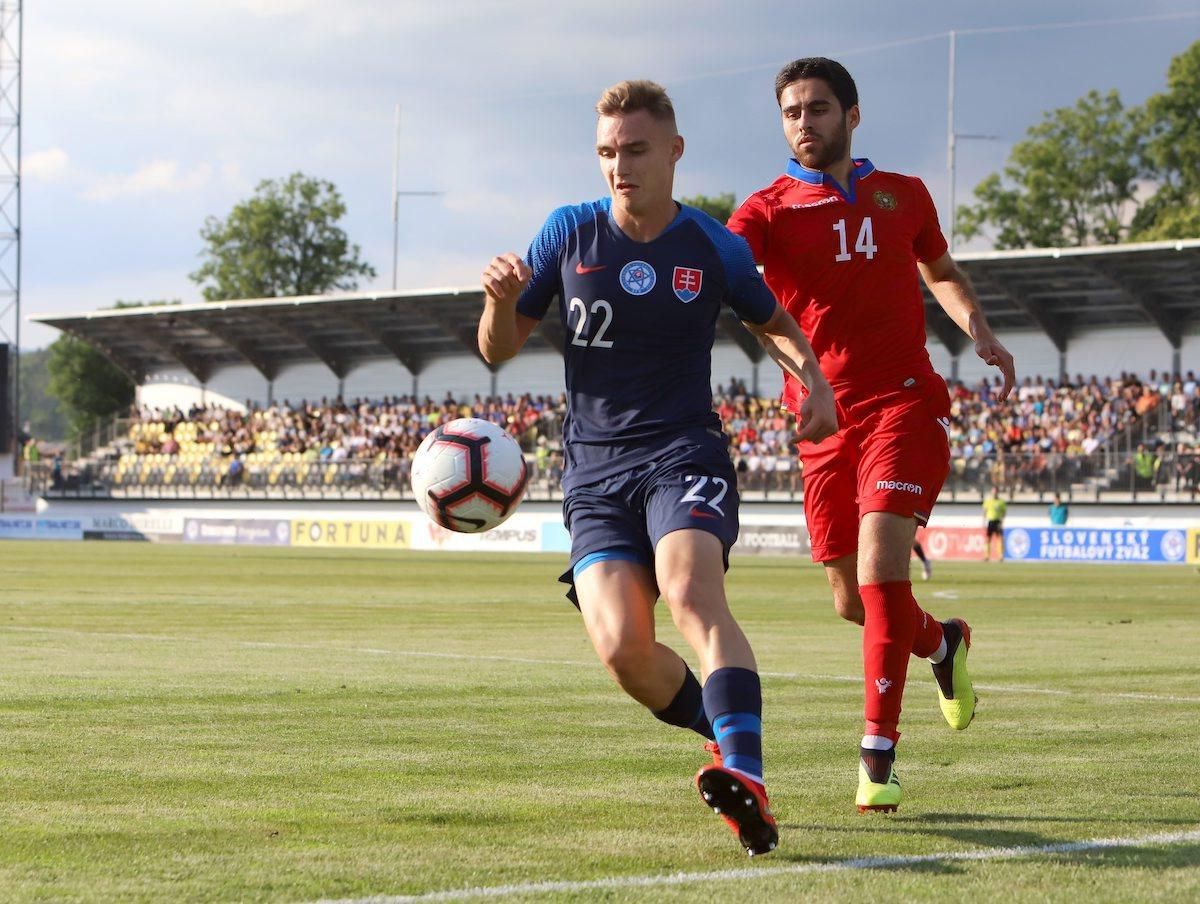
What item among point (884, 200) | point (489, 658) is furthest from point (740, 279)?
point (489, 658)

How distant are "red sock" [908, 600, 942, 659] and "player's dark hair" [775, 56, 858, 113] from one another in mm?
2034

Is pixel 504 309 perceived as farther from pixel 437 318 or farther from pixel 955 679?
pixel 437 318

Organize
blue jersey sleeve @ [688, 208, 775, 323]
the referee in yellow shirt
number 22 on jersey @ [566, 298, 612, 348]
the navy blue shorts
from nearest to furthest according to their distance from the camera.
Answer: the navy blue shorts → number 22 on jersey @ [566, 298, 612, 348] → blue jersey sleeve @ [688, 208, 775, 323] → the referee in yellow shirt

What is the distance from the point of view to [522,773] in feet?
21.6

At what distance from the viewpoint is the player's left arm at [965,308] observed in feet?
23.0

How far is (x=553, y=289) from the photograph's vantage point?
5969 millimetres

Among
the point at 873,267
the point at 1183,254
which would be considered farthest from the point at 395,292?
the point at 873,267

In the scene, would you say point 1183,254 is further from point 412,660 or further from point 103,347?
point 103,347

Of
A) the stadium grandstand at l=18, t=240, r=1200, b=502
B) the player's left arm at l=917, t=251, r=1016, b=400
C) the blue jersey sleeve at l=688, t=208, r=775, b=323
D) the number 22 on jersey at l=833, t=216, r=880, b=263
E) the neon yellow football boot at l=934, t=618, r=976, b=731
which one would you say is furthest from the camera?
the stadium grandstand at l=18, t=240, r=1200, b=502

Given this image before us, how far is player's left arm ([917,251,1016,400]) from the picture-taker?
702cm

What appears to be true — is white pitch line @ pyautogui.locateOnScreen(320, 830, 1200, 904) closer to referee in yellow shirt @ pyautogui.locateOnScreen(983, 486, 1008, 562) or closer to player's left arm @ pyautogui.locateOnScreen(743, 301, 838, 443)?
player's left arm @ pyautogui.locateOnScreen(743, 301, 838, 443)

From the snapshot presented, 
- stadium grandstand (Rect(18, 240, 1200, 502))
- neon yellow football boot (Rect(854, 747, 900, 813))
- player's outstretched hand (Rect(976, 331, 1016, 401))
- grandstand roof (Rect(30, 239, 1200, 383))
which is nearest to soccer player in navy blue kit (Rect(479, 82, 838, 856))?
neon yellow football boot (Rect(854, 747, 900, 813))

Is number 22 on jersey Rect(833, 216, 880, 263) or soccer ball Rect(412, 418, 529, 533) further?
soccer ball Rect(412, 418, 529, 533)

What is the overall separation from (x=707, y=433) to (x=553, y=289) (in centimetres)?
75
